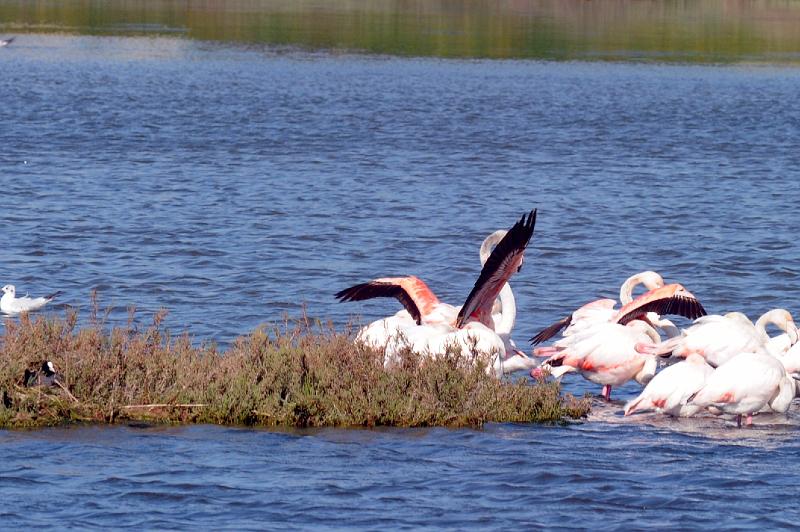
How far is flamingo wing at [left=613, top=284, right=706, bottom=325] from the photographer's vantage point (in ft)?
36.5

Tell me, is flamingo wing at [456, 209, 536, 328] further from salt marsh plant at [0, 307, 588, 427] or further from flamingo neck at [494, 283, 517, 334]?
salt marsh plant at [0, 307, 588, 427]

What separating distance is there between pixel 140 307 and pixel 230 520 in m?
6.37

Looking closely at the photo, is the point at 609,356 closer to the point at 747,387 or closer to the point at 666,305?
the point at 666,305

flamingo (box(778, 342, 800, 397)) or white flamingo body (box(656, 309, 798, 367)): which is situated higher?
white flamingo body (box(656, 309, 798, 367))

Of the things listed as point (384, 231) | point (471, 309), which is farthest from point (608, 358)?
point (384, 231)

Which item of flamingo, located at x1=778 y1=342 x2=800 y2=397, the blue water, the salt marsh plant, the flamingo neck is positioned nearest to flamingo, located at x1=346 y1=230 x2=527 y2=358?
the flamingo neck

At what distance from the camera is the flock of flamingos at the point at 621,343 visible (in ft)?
31.9

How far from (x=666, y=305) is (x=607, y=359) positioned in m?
0.96

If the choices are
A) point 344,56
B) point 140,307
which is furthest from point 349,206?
point 344,56

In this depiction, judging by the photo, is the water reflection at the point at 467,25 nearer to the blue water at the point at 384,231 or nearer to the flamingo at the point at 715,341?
the blue water at the point at 384,231

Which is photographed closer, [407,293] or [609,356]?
[609,356]

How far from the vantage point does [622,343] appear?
34.7 ft

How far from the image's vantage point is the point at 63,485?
26.4ft

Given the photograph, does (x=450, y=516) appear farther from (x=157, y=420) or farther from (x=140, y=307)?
(x=140, y=307)
